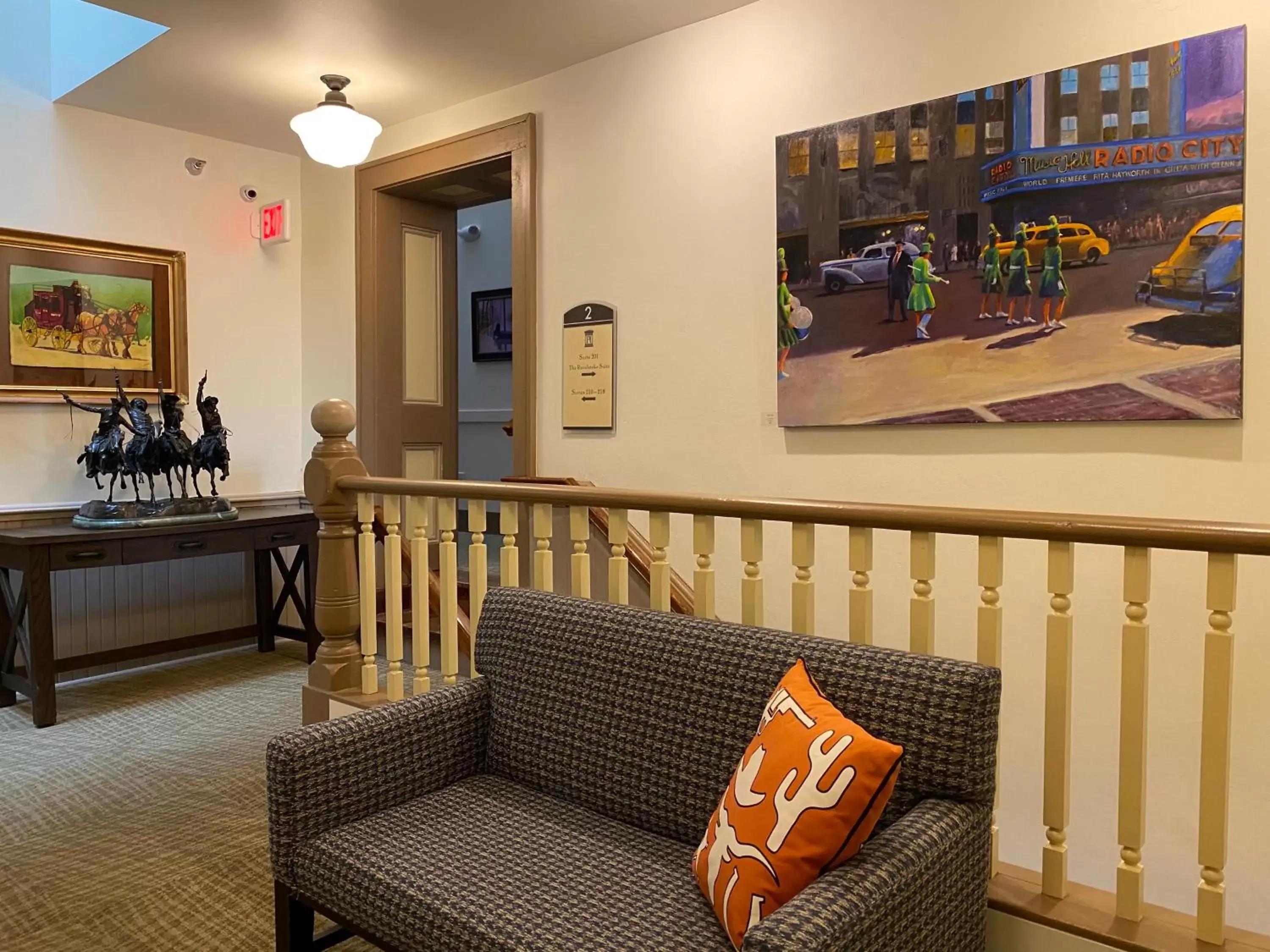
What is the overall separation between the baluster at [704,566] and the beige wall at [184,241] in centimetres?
361

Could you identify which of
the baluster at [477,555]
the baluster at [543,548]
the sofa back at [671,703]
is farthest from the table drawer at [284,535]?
the sofa back at [671,703]

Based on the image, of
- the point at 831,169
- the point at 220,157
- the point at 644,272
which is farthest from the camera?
the point at 220,157

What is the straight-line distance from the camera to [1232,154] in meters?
2.37

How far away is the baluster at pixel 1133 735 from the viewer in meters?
1.63

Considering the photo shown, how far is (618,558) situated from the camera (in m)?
2.30

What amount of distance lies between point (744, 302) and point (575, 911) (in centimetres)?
230

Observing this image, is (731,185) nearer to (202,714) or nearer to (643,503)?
(643,503)

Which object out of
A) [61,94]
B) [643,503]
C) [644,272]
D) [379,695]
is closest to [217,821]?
[379,695]

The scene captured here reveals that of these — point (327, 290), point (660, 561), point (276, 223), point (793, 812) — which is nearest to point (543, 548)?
point (660, 561)

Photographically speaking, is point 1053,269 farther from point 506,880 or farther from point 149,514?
point 149,514

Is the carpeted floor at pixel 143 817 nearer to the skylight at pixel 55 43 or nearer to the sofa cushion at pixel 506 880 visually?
the sofa cushion at pixel 506 880

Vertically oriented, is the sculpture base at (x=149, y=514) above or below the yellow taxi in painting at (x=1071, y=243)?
below

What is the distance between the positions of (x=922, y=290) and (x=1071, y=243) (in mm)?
441

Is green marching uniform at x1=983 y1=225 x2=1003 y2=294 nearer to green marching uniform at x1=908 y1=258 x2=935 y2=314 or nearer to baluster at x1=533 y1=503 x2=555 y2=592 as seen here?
green marching uniform at x1=908 y1=258 x2=935 y2=314
